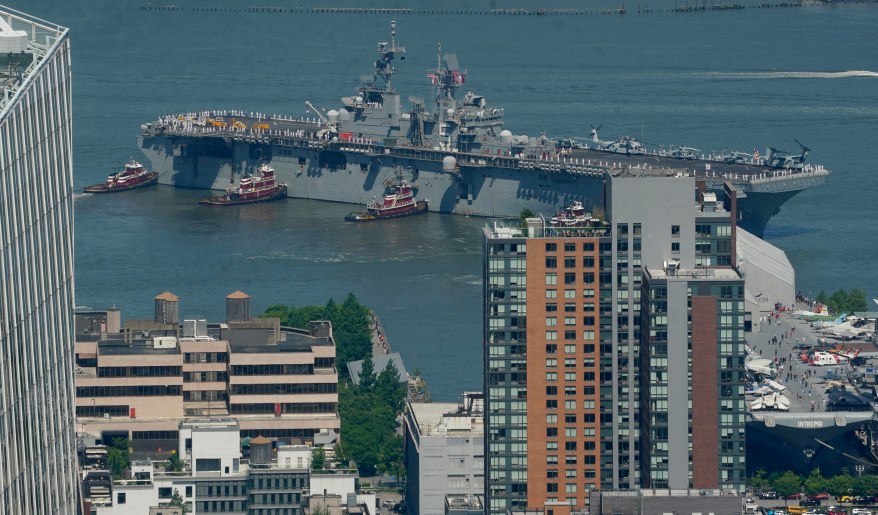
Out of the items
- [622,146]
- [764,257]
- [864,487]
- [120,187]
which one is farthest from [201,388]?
[120,187]

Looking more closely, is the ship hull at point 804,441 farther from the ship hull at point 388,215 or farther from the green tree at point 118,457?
the ship hull at point 388,215

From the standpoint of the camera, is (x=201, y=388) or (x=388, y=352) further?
(x=388, y=352)

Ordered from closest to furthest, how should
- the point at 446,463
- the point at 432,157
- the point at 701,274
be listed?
the point at 701,274
the point at 446,463
the point at 432,157

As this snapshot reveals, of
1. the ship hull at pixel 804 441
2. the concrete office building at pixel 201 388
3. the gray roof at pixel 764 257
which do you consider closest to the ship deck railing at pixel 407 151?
the gray roof at pixel 764 257

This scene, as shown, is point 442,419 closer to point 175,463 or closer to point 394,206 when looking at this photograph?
point 175,463

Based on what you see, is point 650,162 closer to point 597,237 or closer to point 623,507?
point 597,237

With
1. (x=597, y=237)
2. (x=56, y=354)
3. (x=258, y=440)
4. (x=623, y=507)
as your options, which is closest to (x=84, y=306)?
(x=258, y=440)

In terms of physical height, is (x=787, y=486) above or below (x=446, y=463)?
below
